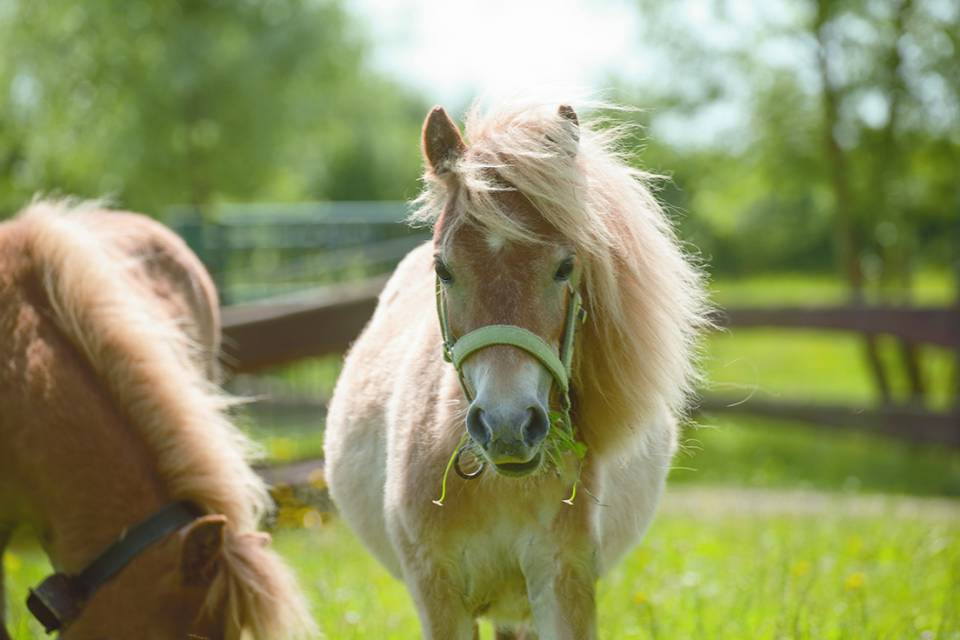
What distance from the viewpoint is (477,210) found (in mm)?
2574

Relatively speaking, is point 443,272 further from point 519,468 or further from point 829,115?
point 829,115

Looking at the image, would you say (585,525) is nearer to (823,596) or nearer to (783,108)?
(823,596)

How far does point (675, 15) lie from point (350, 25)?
14.6 ft

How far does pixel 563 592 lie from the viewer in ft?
8.96

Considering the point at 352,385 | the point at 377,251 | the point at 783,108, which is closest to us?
the point at 352,385

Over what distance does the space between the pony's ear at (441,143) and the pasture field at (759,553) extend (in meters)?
0.96

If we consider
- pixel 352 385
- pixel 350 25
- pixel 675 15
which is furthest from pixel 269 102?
pixel 352 385

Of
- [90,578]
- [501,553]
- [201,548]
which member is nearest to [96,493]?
[90,578]

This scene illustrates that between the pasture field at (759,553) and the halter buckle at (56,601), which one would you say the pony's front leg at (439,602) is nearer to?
the pasture field at (759,553)

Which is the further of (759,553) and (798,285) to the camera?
(798,285)

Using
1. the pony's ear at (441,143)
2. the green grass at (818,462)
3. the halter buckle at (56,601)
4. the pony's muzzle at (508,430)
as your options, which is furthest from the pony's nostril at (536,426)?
the green grass at (818,462)

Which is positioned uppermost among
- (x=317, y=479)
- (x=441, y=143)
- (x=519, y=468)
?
(x=441, y=143)

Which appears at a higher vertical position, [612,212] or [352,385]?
[612,212]

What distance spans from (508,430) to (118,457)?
1.44 meters
